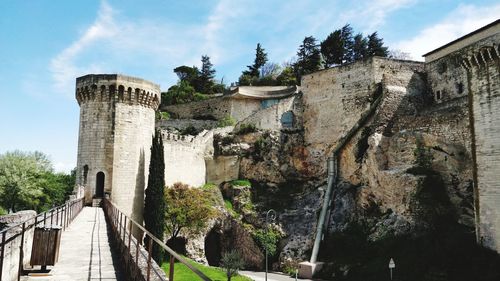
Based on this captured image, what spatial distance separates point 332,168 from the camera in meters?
33.3

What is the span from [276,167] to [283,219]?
499 centimetres

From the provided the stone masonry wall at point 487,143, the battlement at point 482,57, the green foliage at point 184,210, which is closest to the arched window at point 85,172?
the green foliage at point 184,210

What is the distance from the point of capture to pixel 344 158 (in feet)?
108

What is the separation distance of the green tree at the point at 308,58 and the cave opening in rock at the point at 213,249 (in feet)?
70.3

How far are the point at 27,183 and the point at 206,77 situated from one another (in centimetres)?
2807

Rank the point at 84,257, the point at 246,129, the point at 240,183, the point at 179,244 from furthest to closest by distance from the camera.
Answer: the point at 246,129
the point at 240,183
the point at 179,244
the point at 84,257

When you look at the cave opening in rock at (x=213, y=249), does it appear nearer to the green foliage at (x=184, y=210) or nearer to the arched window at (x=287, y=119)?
the green foliage at (x=184, y=210)

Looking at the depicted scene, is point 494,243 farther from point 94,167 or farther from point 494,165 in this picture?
point 94,167

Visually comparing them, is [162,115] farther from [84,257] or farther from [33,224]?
[33,224]

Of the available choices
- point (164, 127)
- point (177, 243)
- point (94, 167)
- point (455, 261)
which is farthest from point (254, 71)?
point (455, 261)

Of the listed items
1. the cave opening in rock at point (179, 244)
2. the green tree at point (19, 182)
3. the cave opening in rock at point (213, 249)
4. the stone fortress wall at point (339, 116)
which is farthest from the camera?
the green tree at point (19, 182)

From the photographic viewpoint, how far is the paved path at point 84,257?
8.48 metres

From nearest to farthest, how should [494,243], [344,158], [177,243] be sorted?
[494,243], [177,243], [344,158]

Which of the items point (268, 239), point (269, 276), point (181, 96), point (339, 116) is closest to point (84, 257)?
point (269, 276)
